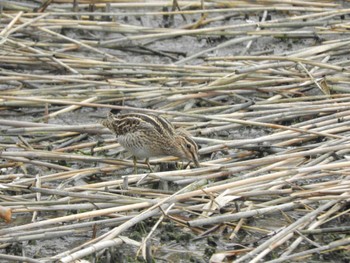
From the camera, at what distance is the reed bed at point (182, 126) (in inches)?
231

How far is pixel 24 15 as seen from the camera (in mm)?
9148

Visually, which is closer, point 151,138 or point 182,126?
point 151,138

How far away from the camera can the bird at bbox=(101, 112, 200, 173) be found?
6.74 m

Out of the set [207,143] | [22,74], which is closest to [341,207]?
[207,143]

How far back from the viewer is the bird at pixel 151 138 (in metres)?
6.74

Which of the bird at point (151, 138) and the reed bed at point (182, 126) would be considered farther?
the bird at point (151, 138)

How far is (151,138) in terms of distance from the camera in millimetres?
6867

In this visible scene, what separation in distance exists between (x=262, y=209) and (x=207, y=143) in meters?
1.19

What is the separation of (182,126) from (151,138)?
23.8 inches

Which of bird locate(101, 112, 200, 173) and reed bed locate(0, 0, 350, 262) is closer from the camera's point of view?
reed bed locate(0, 0, 350, 262)

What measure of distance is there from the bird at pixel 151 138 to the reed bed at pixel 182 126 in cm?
15

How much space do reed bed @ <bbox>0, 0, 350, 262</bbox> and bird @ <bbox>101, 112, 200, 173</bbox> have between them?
152mm

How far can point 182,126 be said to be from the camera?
292 inches

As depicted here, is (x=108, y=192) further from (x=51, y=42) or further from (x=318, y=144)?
(x=51, y=42)
